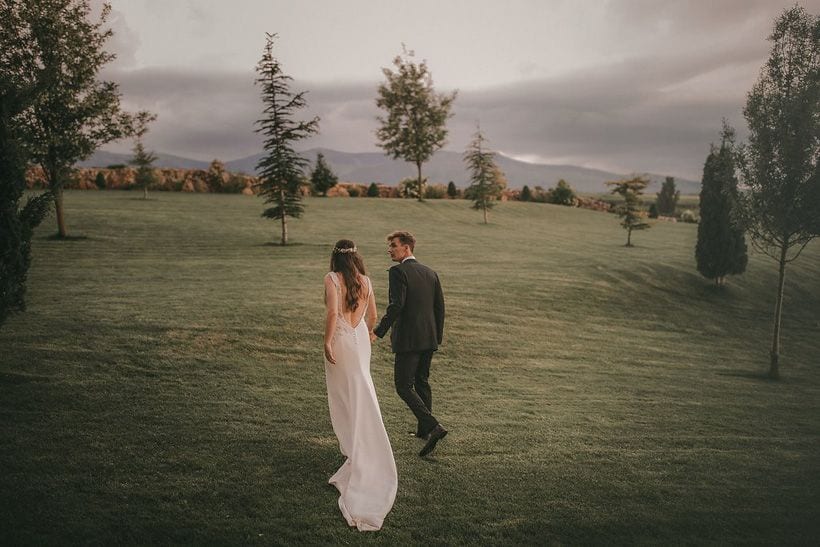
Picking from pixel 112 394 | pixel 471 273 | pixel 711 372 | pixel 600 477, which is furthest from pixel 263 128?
pixel 600 477

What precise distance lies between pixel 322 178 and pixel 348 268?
162 feet

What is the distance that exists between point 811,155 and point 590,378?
366 inches

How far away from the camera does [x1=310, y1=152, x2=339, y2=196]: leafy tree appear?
5450 centimetres

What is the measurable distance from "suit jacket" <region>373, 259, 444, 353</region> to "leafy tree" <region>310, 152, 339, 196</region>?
157 feet

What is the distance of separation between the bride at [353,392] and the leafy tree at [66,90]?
2122 cm

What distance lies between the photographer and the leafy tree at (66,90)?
2302cm

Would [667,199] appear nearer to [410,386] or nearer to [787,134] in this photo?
[787,134]

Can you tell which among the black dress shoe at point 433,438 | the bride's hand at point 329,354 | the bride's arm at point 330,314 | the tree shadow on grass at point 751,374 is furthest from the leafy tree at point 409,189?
the bride's hand at point 329,354

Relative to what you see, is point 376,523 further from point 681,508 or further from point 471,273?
point 471,273

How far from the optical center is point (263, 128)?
28.6 m

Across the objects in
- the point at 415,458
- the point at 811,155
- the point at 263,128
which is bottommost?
the point at 415,458

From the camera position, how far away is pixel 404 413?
31.8ft

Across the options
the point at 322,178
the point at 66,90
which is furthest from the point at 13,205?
the point at 322,178

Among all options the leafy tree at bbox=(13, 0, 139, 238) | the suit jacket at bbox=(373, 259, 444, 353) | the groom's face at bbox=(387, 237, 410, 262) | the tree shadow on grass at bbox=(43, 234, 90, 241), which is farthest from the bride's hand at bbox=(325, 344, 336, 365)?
the tree shadow on grass at bbox=(43, 234, 90, 241)
